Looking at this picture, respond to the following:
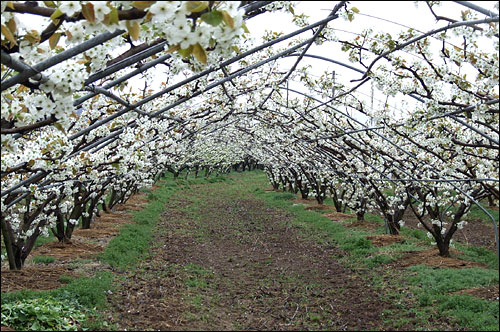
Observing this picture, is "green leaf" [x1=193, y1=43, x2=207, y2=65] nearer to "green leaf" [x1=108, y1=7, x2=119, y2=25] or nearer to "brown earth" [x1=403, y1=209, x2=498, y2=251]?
"green leaf" [x1=108, y1=7, x2=119, y2=25]

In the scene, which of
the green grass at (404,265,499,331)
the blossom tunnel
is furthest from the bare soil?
the blossom tunnel

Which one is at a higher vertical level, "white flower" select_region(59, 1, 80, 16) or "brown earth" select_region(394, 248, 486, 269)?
"white flower" select_region(59, 1, 80, 16)

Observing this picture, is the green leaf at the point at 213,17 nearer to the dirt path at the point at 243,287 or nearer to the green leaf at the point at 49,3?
the green leaf at the point at 49,3

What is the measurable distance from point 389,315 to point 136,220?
9117mm

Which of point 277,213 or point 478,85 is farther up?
point 478,85

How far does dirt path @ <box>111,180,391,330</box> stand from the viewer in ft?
18.9

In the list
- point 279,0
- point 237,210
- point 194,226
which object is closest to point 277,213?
point 237,210

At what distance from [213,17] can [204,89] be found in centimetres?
455

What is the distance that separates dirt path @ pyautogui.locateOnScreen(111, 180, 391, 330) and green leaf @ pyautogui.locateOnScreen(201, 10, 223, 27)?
4.18 m

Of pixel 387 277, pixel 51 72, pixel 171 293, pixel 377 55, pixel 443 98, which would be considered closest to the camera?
pixel 51 72

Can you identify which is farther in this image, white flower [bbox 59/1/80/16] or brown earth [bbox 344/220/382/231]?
brown earth [bbox 344/220/382/231]

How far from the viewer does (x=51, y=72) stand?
9.23 feet

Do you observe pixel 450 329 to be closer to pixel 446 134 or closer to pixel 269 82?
pixel 446 134

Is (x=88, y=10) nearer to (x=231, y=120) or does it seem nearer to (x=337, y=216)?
(x=231, y=120)
